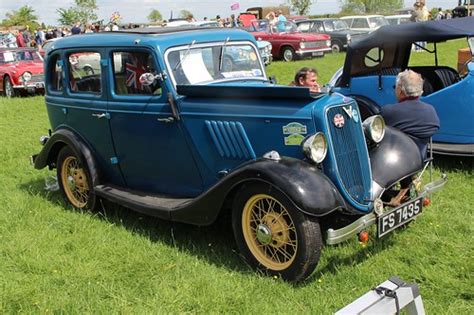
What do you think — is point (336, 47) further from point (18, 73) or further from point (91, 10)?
point (91, 10)

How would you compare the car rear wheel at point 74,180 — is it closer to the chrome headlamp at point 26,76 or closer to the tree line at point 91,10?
the chrome headlamp at point 26,76

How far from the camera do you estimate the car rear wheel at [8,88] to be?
47.2 ft

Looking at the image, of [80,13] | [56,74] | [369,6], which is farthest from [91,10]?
[56,74]

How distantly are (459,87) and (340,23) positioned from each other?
1754cm

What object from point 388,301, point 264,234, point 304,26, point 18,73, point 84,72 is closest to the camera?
point 388,301

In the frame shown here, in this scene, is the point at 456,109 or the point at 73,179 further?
the point at 456,109

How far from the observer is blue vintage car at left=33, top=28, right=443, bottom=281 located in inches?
144

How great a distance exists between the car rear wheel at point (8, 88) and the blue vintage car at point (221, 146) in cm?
960

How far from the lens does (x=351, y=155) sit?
3.89 meters

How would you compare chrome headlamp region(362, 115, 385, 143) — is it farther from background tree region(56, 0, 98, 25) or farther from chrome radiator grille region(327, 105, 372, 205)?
background tree region(56, 0, 98, 25)

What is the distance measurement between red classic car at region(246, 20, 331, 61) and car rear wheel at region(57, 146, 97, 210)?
46.8ft

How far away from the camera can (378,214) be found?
368 centimetres

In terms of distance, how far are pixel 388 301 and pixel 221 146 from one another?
2.26m

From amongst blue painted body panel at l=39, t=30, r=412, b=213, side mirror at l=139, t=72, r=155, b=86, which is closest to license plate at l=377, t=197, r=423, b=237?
blue painted body panel at l=39, t=30, r=412, b=213
